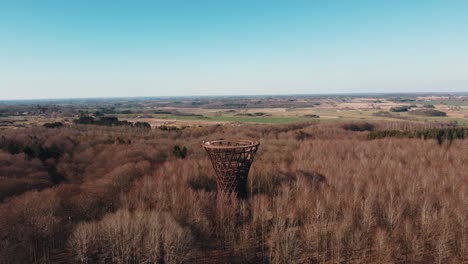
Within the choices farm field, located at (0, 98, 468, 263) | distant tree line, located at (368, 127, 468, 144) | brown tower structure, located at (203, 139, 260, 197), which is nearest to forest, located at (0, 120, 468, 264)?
farm field, located at (0, 98, 468, 263)

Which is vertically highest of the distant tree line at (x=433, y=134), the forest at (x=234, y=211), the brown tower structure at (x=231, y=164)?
the brown tower structure at (x=231, y=164)

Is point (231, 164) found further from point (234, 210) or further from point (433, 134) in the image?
point (433, 134)

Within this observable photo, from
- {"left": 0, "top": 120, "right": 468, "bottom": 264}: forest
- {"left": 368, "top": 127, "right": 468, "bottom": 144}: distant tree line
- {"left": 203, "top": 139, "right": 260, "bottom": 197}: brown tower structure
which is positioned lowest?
{"left": 0, "top": 120, "right": 468, "bottom": 264}: forest

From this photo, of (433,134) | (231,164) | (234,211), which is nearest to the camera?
(231,164)

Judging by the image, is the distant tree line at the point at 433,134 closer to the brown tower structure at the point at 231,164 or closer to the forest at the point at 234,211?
the forest at the point at 234,211

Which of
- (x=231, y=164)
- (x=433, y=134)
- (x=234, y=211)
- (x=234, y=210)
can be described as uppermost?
(x=231, y=164)

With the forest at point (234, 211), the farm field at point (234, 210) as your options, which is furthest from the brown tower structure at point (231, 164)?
the farm field at point (234, 210)

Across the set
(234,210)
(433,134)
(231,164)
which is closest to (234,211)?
(234,210)

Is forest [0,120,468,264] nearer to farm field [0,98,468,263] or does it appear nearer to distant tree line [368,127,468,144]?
farm field [0,98,468,263]

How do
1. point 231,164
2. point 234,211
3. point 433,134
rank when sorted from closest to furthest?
point 231,164, point 234,211, point 433,134
